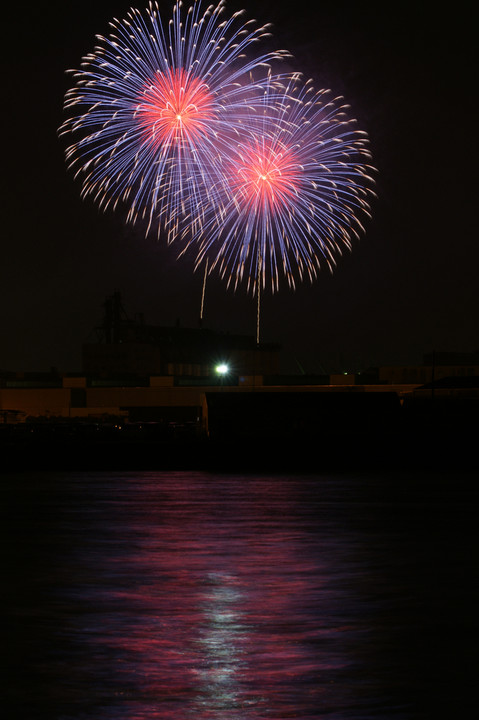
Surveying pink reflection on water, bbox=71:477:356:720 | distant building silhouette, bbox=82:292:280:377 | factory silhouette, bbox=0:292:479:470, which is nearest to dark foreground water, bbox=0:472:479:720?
pink reflection on water, bbox=71:477:356:720

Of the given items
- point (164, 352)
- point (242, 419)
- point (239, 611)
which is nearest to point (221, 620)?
point (239, 611)

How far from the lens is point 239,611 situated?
18.1m

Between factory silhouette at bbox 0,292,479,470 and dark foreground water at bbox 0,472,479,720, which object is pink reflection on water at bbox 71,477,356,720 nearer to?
dark foreground water at bbox 0,472,479,720

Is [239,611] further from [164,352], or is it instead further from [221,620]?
[164,352]

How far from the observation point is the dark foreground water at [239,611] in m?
12.5

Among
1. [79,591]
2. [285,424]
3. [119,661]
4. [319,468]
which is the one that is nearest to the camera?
[119,661]

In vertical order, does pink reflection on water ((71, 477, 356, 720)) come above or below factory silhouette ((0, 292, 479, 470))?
below

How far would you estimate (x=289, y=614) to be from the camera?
703 inches

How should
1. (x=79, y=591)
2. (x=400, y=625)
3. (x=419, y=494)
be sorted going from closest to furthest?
(x=400, y=625) < (x=79, y=591) < (x=419, y=494)

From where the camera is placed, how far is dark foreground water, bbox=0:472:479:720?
493 inches

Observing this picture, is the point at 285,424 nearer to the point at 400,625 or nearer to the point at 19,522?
the point at 19,522

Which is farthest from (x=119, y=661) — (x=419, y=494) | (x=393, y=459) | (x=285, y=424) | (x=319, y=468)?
(x=285, y=424)

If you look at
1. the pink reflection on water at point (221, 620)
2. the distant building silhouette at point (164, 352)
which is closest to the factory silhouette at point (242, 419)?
the distant building silhouette at point (164, 352)

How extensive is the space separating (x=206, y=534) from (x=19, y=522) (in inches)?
238
